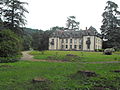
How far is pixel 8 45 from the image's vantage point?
20.5m

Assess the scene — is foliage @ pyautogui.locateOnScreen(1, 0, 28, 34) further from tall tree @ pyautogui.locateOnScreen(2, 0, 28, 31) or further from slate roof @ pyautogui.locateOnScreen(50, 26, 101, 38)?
slate roof @ pyautogui.locateOnScreen(50, 26, 101, 38)

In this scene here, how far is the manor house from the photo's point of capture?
61.1 metres

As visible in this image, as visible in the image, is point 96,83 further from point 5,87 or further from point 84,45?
point 84,45

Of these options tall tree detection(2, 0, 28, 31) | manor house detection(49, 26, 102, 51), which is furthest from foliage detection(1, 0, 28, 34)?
manor house detection(49, 26, 102, 51)

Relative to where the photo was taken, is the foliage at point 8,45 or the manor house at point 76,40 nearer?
the foliage at point 8,45

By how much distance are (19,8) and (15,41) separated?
12255 mm

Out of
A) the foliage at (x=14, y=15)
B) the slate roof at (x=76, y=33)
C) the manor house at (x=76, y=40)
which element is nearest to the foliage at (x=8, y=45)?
the foliage at (x=14, y=15)

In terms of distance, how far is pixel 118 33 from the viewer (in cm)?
5828

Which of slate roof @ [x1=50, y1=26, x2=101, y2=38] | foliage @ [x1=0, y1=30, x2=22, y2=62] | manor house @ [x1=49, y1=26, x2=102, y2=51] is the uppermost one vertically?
slate roof @ [x1=50, y1=26, x2=101, y2=38]

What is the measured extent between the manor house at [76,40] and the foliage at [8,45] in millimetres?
40210

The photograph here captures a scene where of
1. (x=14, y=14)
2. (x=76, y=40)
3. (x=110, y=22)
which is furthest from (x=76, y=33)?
(x=14, y=14)

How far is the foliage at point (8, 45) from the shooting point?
66.0 feet

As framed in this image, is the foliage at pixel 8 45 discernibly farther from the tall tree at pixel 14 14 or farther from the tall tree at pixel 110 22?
the tall tree at pixel 110 22

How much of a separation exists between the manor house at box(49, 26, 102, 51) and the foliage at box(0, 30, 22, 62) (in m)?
40.2
